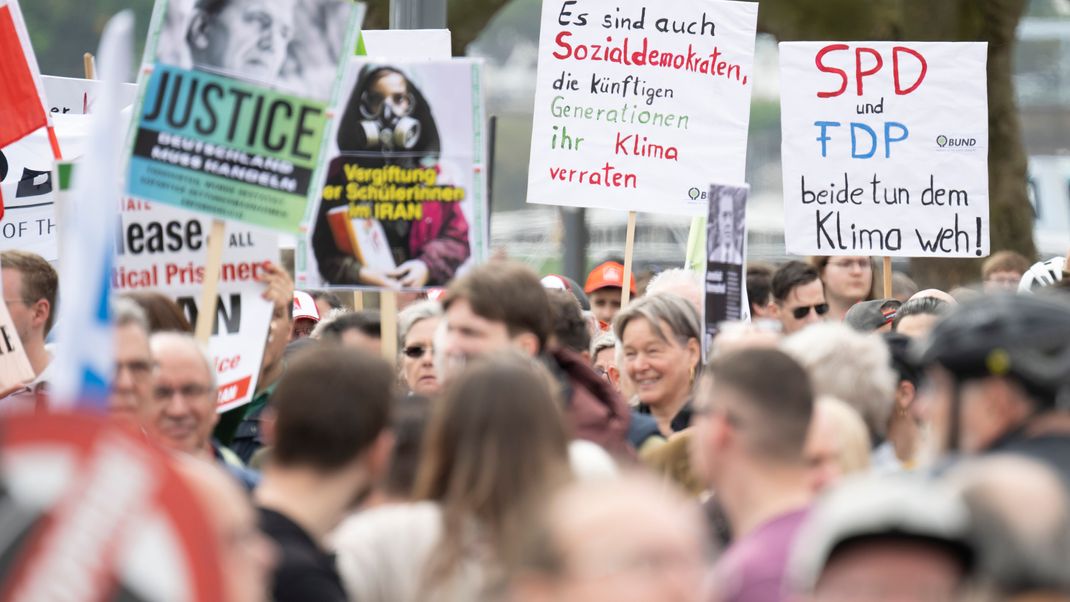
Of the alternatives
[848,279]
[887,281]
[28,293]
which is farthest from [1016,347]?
[848,279]

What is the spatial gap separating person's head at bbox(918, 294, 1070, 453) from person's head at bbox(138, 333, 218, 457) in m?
2.31

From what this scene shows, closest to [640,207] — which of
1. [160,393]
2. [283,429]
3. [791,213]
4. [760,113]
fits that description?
[791,213]

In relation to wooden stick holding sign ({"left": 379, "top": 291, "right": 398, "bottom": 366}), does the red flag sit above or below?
above

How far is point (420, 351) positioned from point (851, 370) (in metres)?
2.45

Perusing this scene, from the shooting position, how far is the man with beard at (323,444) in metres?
3.60

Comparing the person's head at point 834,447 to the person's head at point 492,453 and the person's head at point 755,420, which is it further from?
the person's head at point 492,453


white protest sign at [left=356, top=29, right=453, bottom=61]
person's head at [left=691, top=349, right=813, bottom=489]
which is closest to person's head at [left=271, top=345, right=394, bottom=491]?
person's head at [left=691, top=349, right=813, bottom=489]

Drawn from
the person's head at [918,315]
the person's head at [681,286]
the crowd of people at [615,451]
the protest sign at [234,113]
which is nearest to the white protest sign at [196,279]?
the crowd of people at [615,451]

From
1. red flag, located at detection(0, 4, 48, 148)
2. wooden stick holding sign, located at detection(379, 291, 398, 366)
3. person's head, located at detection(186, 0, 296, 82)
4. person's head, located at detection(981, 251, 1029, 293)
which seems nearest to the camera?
person's head, located at detection(186, 0, 296, 82)

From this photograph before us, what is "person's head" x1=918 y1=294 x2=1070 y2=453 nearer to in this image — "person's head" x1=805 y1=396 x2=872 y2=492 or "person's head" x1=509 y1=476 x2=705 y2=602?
"person's head" x1=805 y1=396 x2=872 y2=492

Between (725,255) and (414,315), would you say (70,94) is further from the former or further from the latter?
(725,255)

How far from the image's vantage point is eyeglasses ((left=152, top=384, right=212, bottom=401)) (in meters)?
4.95

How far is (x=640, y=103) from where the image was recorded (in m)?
8.99

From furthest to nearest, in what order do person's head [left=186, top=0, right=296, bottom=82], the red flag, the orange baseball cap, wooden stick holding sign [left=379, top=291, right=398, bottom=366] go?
the orange baseball cap, the red flag, wooden stick holding sign [left=379, top=291, right=398, bottom=366], person's head [left=186, top=0, right=296, bottom=82]
